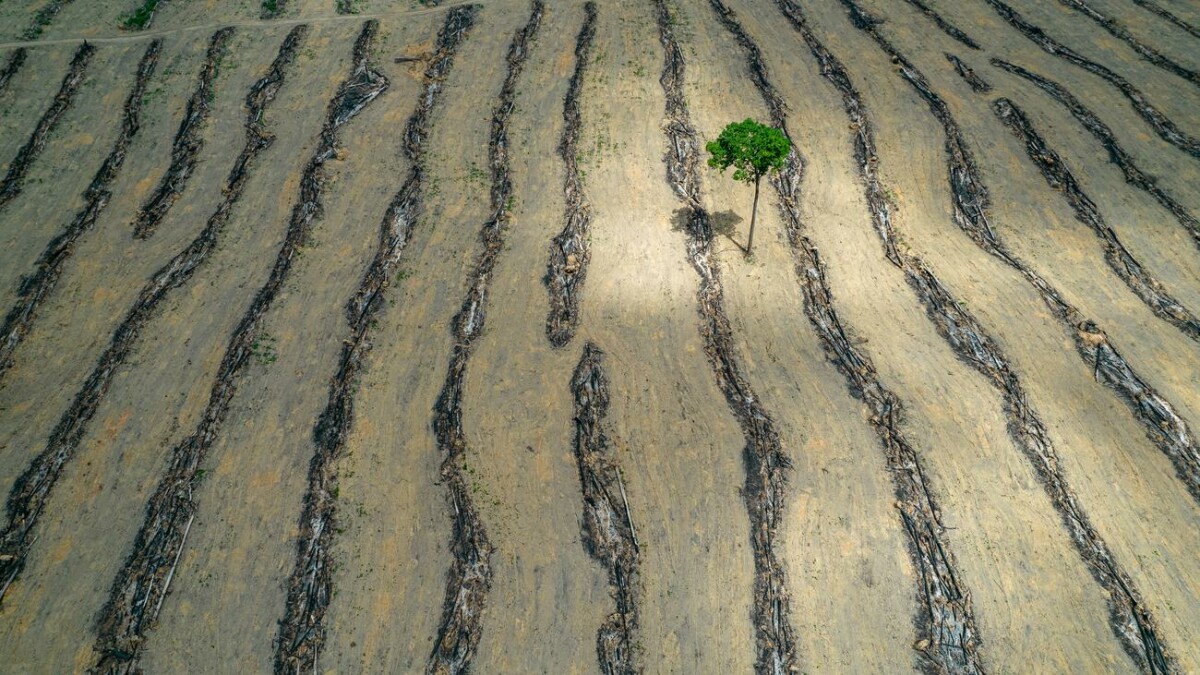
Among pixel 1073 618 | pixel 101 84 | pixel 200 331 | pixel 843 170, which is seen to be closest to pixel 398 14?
pixel 101 84

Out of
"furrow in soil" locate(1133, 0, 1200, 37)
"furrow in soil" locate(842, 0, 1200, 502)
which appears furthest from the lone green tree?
"furrow in soil" locate(1133, 0, 1200, 37)

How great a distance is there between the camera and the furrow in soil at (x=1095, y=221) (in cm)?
2936

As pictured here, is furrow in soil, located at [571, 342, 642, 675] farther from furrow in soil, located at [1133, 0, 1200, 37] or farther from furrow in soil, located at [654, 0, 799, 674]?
furrow in soil, located at [1133, 0, 1200, 37]

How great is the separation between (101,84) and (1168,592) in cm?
5238

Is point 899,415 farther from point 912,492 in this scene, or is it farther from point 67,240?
point 67,240

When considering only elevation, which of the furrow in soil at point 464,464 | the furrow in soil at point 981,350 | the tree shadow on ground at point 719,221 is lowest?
the furrow in soil at point 464,464

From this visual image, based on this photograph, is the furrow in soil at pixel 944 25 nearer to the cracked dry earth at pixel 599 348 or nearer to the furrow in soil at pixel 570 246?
the cracked dry earth at pixel 599 348

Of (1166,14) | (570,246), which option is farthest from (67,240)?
(1166,14)

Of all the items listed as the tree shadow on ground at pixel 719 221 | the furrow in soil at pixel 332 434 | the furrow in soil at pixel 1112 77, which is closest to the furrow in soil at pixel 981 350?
the tree shadow on ground at pixel 719 221

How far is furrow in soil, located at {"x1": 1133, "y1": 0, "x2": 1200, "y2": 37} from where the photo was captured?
43.4m

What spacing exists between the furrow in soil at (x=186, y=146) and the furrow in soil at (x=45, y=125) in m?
6.67

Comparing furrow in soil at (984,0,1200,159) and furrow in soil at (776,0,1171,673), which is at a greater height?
furrow in soil at (984,0,1200,159)

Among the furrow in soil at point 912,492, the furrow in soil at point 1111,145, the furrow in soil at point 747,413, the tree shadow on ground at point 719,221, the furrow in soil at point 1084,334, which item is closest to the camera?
the furrow in soil at point 912,492

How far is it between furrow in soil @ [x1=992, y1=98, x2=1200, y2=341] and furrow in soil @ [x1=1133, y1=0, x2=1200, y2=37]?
590 inches
